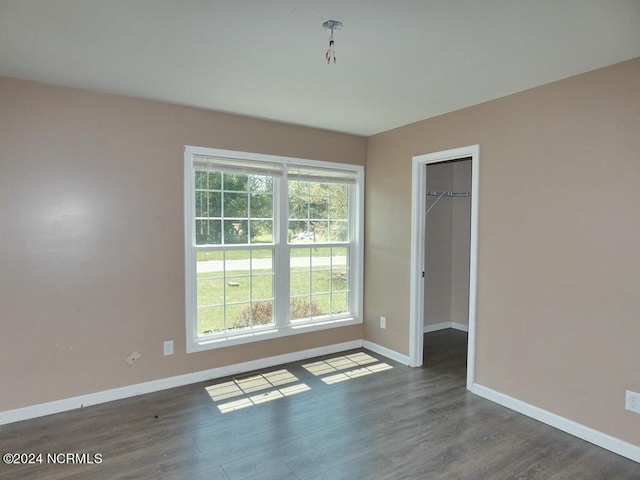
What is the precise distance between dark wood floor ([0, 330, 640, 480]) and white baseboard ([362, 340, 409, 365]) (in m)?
0.47

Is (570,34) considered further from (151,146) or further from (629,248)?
(151,146)

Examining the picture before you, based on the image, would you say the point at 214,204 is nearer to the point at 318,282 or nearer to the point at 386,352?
the point at 318,282

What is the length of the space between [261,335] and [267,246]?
0.88 meters

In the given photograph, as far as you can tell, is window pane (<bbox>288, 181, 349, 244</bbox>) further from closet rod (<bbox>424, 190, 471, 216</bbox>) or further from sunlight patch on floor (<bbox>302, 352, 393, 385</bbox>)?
sunlight patch on floor (<bbox>302, 352, 393, 385</bbox>)

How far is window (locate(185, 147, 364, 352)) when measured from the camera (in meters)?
3.50

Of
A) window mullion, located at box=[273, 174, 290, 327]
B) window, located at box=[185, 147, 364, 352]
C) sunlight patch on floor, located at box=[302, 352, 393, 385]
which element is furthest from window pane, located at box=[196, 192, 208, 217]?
sunlight patch on floor, located at box=[302, 352, 393, 385]

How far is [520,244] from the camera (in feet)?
9.62

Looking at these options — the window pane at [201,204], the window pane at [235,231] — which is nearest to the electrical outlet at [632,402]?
the window pane at [235,231]

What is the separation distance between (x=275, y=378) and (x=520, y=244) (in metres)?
2.39

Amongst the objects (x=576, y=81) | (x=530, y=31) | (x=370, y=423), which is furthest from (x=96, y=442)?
(x=576, y=81)

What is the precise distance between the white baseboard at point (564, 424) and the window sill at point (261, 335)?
1562 millimetres


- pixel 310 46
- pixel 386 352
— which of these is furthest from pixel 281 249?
pixel 310 46

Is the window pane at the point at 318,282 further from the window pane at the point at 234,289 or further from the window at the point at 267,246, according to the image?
the window pane at the point at 234,289

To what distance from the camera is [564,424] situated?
105 inches
